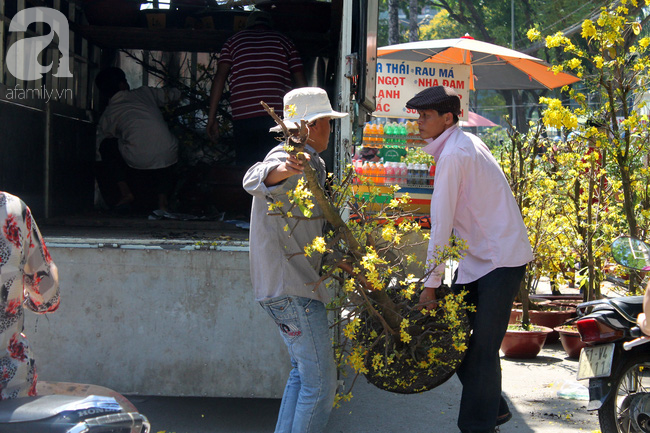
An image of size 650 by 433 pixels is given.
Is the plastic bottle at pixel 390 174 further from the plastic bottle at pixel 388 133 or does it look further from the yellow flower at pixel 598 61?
the yellow flower at pixel 598 61

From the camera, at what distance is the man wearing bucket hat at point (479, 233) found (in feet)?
11.6

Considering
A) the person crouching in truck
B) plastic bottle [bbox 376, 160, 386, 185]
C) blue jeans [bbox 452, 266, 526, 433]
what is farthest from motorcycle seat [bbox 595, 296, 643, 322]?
plastic bottle [bbox 376, 160, 386, 185]

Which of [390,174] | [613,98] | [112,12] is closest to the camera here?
[613,98]

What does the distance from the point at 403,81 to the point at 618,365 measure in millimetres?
6560

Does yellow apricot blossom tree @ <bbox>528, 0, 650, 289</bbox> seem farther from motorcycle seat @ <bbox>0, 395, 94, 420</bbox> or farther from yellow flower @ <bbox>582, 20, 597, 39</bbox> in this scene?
motorcycle seat @ <bbox>0, 395, 94, 420</bbox>

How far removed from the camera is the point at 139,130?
263 inches

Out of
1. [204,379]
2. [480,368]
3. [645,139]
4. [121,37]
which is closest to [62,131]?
[121,37]

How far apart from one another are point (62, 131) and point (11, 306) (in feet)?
14.4

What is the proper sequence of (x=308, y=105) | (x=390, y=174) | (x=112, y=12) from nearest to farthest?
(x=308, y=105) → (x=112, y=12) → (x=390, y=174)

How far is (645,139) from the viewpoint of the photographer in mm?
5207

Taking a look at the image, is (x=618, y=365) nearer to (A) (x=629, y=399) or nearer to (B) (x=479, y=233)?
(A) (x=629, y=399)

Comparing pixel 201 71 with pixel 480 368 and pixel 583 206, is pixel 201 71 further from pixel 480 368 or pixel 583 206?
pixel 480 368

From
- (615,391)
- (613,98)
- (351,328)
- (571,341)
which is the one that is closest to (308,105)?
(351,328)

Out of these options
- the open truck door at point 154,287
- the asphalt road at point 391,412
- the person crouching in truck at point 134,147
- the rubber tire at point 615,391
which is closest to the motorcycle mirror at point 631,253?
the rubber tire at point 615,391
